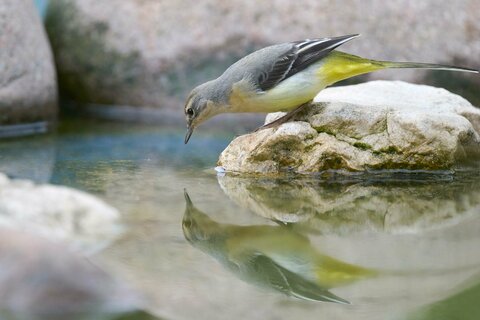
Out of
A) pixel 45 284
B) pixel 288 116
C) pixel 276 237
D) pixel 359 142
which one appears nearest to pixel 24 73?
pixel 288 116

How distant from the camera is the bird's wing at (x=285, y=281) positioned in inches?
131

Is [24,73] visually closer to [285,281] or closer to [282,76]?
[282,76]

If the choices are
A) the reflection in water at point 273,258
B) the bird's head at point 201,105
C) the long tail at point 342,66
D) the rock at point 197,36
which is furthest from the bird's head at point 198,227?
the rock at point 197,36

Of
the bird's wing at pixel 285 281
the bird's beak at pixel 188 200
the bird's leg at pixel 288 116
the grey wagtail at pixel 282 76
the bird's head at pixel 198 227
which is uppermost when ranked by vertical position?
the grey wagtail at pixel 282 76

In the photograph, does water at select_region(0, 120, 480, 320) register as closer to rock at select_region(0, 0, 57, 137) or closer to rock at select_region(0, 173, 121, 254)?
rock at select_region(0, 173, 121, 254)

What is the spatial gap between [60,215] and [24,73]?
4.29 metres

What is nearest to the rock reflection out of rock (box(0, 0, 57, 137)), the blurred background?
the blurred background

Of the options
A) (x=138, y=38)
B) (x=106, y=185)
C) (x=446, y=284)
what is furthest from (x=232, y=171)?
(x=138, y=38)

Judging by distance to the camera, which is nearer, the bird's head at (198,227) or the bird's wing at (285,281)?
the bird's wing at (285,281)

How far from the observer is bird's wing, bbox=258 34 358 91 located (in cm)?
561

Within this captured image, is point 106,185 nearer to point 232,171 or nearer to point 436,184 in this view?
point 232,171

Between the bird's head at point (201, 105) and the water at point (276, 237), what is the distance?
36 cm

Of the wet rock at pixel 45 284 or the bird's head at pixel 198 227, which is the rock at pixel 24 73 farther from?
the wet rock at pixel 45 284

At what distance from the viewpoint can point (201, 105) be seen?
19.3ft
